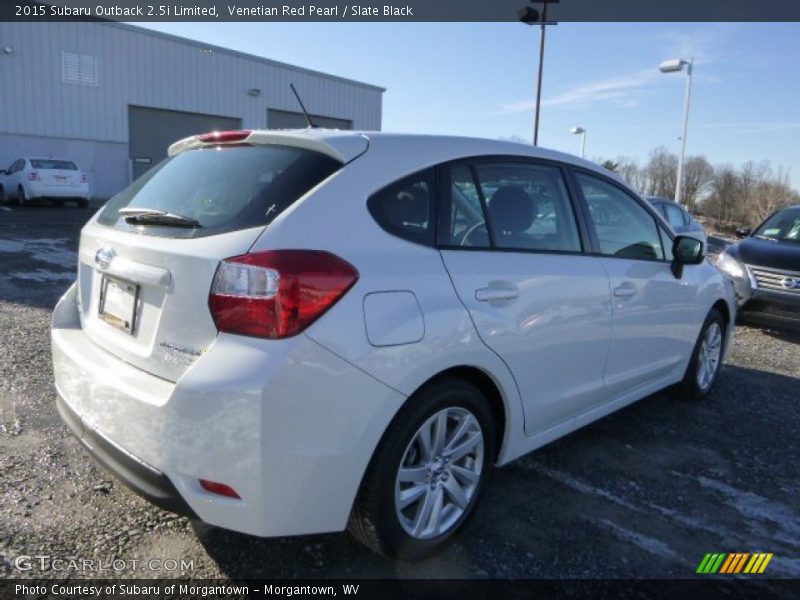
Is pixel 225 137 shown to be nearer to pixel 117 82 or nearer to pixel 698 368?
pixel 698 368

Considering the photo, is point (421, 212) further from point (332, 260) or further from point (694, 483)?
point (694, 483)

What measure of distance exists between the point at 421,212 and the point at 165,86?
83.6 ft

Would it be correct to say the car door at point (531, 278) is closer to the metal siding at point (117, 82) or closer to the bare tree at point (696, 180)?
the metal siding at point (117, 82)

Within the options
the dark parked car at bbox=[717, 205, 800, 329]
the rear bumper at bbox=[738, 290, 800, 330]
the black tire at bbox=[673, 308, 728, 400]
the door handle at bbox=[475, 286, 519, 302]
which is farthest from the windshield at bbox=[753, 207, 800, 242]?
the door handle at bbox=[475, 286, 519, 302]

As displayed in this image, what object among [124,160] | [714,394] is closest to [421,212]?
[714,394]

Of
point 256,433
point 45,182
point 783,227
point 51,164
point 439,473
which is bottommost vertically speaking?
point 439,473

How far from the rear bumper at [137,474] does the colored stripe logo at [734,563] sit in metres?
2.13

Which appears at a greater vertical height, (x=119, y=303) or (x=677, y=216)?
(x=677, y=216)

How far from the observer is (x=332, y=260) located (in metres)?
2.10

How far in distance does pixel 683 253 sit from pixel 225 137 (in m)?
2.90

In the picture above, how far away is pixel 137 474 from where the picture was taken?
2.15m

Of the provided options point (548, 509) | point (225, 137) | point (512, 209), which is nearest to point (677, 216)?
point (512, 209)

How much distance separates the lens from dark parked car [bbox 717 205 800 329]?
6.62 m

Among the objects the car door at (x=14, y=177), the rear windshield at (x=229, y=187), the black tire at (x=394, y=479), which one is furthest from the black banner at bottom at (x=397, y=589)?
the car door at (x=14, y=177)
